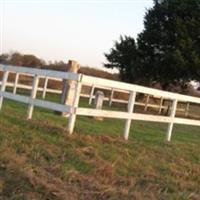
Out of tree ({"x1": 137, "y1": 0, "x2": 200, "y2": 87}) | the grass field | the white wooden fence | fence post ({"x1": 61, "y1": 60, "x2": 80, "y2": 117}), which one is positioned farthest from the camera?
tree ({"x1": 137, "y1": 0, "x2": 200, "y2": 87})

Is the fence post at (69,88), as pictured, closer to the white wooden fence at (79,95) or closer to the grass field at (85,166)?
the white wooden fence at (79,95)

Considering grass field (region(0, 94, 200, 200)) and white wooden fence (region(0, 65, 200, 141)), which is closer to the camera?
grass field (region(0, 94, 200, 200))

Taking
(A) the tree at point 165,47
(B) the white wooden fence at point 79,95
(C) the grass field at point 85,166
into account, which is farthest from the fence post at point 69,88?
(A) the tree at point 165,47

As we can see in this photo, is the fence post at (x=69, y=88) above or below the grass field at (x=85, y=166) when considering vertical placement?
above

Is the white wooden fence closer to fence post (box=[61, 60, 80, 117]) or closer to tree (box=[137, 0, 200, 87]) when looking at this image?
fence post (box=[61, 60, 80, 117])

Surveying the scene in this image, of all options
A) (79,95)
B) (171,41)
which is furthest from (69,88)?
(171,41)

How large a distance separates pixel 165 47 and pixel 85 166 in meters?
27.1

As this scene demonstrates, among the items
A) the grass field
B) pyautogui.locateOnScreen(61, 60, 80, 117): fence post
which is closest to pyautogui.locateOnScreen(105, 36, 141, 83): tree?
pyautogui.locateOnScreen(61, 60, 80, 117): fence post

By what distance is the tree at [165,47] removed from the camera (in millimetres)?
34344

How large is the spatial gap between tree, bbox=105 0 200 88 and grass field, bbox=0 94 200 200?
Answer: 70.1 feet

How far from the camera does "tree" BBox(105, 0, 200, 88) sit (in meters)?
34.3

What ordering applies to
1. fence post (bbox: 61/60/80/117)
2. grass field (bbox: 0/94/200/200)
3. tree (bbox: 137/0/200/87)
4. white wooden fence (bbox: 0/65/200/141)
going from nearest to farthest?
grass field (bbox: 0/94/200/200) < white wooden fence (bbox: 0/65/200/141) < fence post (bbox: 61/60/80/117) < tree (bbox: 137/0/200/87)

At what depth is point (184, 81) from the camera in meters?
36.7

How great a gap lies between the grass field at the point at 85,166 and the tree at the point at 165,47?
21.4 m
